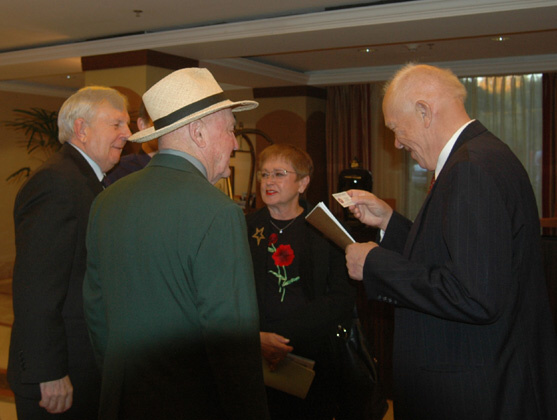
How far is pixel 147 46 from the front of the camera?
5828 mm

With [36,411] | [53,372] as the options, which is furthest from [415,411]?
[36,411]

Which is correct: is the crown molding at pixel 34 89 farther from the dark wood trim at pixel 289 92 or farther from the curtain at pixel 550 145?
the curtain at pixel 550 145

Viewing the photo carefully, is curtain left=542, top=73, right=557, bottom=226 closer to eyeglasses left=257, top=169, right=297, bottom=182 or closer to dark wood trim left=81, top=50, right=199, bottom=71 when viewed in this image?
dark wood trim left=81, top=50, right=199, bottom=71

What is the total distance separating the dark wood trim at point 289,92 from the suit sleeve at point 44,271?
7583 mm

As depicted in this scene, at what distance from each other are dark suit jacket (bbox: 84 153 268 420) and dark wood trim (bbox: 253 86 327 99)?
791cm

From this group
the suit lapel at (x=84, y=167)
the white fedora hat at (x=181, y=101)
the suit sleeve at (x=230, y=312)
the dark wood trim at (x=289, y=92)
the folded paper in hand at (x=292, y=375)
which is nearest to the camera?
the suit sleeve at (x=230, y=312)

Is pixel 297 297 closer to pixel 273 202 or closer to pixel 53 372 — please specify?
pixel 273 202

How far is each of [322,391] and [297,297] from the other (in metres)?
0.46

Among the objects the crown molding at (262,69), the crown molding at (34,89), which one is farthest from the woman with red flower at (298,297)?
the crown molding at (34,89)

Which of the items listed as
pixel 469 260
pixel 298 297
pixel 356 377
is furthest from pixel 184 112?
pixel 356 377

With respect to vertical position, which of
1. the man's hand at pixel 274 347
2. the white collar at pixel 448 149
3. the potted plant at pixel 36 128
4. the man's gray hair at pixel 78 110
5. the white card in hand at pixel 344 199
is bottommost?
the man's hand at pixel 274 347

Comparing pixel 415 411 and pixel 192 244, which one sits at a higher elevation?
pixel 192 244

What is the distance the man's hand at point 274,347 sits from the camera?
234 centimetres

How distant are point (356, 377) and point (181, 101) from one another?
1.52 m
